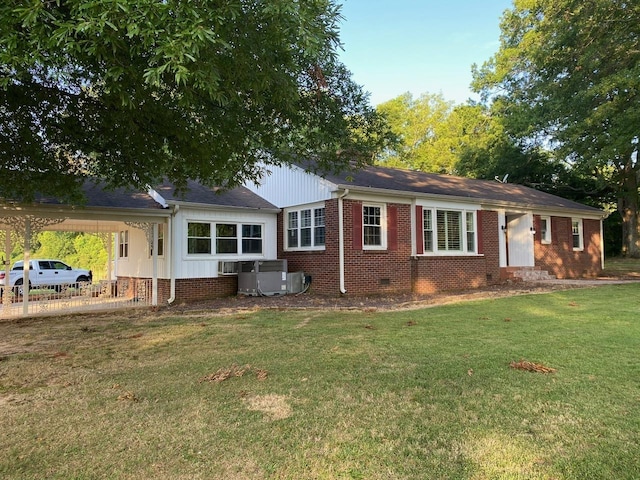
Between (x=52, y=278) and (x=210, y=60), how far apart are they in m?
20.7

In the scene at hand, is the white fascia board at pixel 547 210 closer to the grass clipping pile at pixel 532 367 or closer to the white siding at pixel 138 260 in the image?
the white siding at pixel 138 260

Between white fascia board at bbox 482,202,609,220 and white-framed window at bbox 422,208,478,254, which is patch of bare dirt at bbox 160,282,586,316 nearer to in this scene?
white-framed window at bbox 422,208,478,254

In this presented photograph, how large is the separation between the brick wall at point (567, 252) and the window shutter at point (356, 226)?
29.5 feet

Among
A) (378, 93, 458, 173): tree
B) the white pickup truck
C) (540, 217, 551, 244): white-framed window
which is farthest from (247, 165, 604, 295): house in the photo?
(378, 93, 458, 173): tree

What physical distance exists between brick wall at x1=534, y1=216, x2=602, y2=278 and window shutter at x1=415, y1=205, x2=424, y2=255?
6655mm

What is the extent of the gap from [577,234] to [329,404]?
2022 centimetres

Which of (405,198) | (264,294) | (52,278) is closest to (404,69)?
(405,198)

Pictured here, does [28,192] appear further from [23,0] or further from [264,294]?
[264,294]

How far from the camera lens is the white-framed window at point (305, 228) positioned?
14.2 metres

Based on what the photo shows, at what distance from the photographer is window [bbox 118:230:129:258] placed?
15.9 metres

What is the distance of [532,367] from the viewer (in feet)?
16.1

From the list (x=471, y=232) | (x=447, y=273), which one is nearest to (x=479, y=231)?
(x=471, y=232)

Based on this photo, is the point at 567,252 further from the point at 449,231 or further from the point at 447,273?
the point at 447,273

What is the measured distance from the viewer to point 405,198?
14508mm
